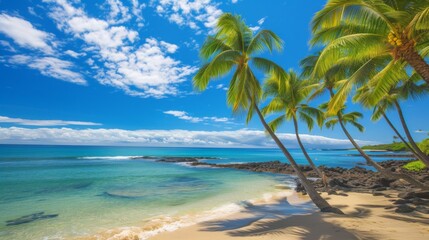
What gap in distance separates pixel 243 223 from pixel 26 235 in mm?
6938

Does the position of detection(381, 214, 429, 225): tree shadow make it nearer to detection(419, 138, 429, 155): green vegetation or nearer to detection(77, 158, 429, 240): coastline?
detection(77, 158, 429, 240): coastline

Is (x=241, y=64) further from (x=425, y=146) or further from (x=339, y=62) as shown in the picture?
(x=425, y=146)

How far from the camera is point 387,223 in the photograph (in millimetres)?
7102

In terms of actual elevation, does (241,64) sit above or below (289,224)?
above

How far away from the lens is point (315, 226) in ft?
22.9

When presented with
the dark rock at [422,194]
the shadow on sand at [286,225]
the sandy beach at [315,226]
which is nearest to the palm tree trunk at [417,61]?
the sandy beach at [315,226]

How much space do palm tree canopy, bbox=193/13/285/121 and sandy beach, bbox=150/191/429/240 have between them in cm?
425

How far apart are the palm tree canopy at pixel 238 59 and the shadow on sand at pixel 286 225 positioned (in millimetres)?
4184

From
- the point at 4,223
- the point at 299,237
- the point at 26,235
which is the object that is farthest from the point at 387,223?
the point at 4,223

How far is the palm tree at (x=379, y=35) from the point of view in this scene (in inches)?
206

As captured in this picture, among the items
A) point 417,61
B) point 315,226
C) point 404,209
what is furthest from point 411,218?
point 417,61

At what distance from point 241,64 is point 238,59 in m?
0.25

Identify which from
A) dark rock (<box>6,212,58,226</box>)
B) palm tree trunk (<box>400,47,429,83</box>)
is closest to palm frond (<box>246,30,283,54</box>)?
palm tree trunk (<box>400,47,429,83</box>)

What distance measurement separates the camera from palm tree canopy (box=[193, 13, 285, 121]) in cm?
972
